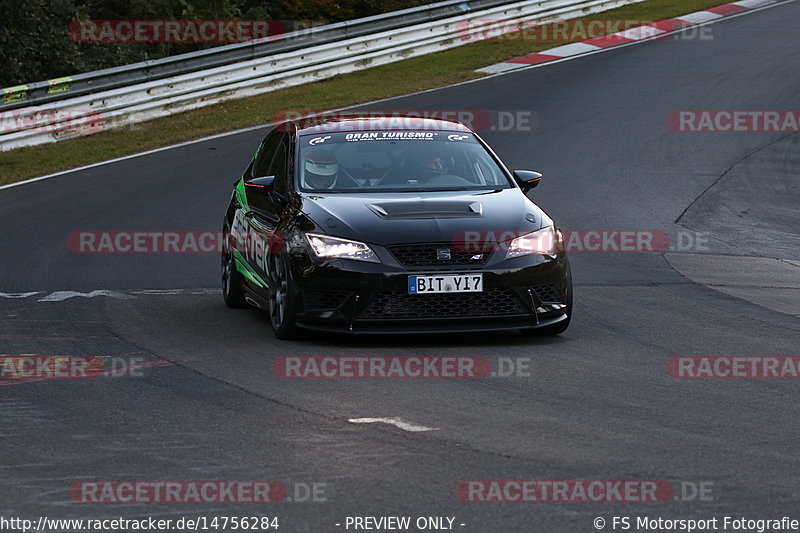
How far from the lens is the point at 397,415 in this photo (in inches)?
261

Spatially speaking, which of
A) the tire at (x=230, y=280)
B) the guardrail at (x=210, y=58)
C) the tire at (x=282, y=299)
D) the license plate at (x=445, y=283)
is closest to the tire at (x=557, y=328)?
the license plate at (x=445, y=283)

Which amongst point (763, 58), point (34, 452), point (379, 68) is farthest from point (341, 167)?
point (763, 58)

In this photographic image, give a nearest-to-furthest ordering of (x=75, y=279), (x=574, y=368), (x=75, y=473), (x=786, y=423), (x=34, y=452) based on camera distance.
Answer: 1. (x=75, y=473)
2. (x=34, y=452)
3. (x=786, y=423)
4. (x=574, y=368)
5. (x=75, y=279)

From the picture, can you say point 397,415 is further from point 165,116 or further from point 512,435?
point 165,116

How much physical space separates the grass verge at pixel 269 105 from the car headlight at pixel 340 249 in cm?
1149

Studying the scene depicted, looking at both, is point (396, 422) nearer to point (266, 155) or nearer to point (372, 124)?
point (372, 124)

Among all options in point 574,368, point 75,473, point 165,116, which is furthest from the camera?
point 165,116

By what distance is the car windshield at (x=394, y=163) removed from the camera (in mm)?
9680

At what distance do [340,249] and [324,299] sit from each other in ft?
1.12

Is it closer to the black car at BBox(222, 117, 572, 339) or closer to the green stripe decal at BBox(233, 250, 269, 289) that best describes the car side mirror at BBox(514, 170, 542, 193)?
the black car at BBox(222, 117, 572, 339)

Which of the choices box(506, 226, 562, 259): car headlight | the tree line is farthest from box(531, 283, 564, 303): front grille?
the tree line

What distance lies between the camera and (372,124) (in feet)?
34.0

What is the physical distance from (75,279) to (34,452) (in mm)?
6479

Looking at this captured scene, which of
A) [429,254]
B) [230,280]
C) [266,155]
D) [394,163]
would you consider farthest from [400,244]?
[266,155]
